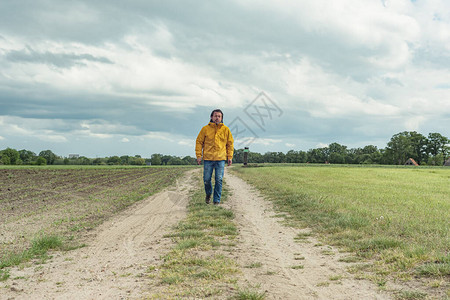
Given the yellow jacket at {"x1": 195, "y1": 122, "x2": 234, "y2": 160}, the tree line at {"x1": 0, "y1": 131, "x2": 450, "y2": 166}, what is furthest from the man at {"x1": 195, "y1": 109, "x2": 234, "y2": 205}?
the tree line at {"x1": 0, "y1": 131, "x2": 450, "y2": 166}

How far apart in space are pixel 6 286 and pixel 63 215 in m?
6.44

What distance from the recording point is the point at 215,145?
32.2 feet

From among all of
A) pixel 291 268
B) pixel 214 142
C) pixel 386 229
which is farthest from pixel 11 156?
pixel 291 268

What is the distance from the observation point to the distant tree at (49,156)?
4540 inches

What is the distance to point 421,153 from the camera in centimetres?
11212

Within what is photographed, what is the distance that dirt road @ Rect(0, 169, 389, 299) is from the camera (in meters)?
3.86

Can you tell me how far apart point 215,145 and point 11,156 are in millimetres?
133280

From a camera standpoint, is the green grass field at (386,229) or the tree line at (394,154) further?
the tree line at (394,154)

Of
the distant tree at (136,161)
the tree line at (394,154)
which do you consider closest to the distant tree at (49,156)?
the distant tree at (136,161)

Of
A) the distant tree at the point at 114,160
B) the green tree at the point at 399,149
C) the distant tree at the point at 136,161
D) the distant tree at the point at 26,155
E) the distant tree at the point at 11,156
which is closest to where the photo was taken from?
the green tree at the point at 399,149

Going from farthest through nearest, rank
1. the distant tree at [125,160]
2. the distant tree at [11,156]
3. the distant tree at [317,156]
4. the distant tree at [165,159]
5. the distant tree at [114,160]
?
the distant tree at [317,156] < the distant tree at [125,160] < the distant tree at [165,159] < the distant tree at [114,160] < the distant tree at [11,156]

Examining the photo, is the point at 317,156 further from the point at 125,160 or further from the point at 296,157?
the point at 125,160

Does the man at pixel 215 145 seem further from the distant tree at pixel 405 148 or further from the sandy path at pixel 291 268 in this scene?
the distant tree at pixel 405 148

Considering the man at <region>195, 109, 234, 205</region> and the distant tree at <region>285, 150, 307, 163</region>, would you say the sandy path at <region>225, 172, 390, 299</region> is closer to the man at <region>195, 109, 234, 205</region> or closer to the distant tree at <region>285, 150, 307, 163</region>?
the man at <region>195, 109, 234, 205</region>
